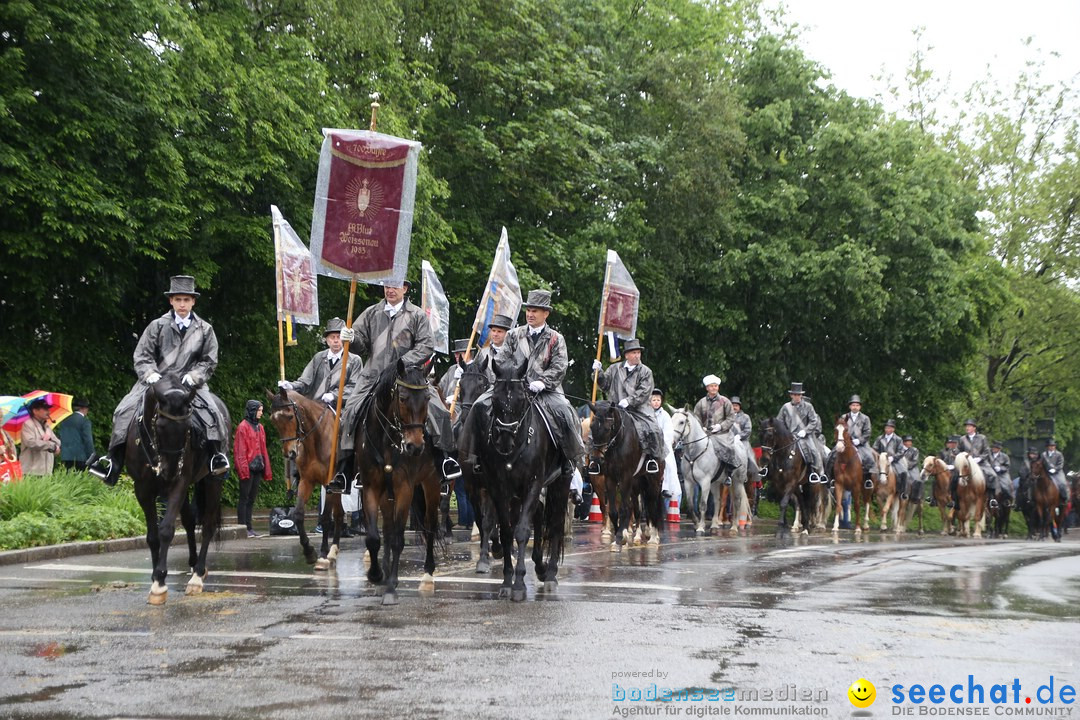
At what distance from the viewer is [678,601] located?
1245 cm

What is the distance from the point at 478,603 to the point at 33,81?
1685cm

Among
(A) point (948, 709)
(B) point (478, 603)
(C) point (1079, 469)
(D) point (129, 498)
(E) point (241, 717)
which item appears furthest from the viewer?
(C) point (1079, 469)

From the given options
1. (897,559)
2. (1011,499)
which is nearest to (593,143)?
(1011,499)

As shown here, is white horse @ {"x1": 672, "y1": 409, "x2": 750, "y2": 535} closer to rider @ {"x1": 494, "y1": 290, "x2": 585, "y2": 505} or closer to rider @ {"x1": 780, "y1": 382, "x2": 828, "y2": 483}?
rider @ {"x1": 780, "y1": 382, "x2": 828, "y2": 483}

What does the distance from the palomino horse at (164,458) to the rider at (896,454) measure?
24110mm

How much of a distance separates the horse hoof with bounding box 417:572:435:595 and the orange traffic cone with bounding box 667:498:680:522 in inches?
627

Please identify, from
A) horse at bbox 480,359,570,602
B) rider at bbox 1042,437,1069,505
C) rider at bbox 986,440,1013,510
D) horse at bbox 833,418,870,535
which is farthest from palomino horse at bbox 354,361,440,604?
rider at bbox 1042,437,1069,505

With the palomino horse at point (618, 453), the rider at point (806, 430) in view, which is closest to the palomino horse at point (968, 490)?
the rider at point (806, 430)

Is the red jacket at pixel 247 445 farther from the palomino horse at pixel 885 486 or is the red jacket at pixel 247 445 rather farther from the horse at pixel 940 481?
the horse at pixel 940 481

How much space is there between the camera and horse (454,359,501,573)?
1505 cm

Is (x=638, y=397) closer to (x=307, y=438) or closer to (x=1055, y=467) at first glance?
(x=307, y=438)

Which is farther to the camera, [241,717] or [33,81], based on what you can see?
[33,81]

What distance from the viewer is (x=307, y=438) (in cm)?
1644

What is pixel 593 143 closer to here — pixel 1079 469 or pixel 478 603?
pixel 478 603
